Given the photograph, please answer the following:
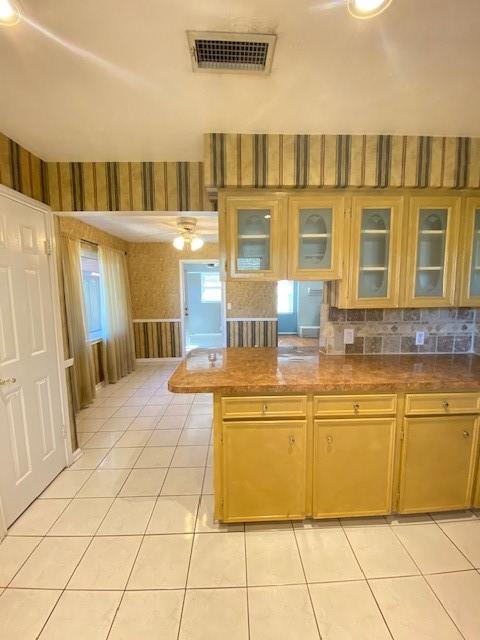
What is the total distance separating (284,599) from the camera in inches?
56.1

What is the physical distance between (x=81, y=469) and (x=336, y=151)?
312cm

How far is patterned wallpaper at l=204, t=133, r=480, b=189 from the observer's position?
192 centimetres

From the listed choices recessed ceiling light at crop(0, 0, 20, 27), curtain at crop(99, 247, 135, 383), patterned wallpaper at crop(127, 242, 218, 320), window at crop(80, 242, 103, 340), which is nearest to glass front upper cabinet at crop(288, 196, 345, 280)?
recessed ceiling light at crop(0, 0, 20, 27)

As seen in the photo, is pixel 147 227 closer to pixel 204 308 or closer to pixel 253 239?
pixel 253 239

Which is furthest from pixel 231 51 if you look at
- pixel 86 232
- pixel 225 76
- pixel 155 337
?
pixel 155 337

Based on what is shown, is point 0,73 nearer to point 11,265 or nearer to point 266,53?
point 11,265

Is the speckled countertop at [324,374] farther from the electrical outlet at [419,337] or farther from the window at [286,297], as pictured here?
the window at [286,297]

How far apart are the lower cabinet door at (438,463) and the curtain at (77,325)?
3.37 m

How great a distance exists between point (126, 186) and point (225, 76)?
123 centimetres

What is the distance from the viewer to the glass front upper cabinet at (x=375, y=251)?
203 cm

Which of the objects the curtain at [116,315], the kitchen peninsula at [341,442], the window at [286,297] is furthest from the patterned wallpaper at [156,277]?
the kitchen peninsula at [341,442]

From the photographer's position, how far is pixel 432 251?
2.11m

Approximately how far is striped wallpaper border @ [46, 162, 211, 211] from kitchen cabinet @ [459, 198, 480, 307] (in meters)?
1.89

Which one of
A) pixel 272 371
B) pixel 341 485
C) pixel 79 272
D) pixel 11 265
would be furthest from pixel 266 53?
pixel 79 272
